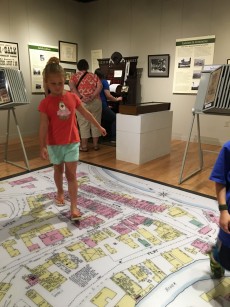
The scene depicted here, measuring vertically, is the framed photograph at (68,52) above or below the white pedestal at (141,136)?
→ above

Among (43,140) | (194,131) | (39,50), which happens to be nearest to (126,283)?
(43,140)

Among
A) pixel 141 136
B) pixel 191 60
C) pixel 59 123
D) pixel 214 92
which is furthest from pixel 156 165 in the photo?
pixel 191 60

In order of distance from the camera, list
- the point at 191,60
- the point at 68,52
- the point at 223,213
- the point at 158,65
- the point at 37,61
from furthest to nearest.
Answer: the point at 68,52, the point at 37,61, the point at 158,65, the point at 191,60, the point at 223,213

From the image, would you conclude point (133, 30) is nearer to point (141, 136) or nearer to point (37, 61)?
point (37, 61)

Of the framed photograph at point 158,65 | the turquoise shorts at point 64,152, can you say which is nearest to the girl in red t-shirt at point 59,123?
the turquoise shorts at point 64,152

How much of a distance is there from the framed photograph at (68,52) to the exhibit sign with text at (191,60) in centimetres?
223

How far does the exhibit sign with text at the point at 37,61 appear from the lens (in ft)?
16.1

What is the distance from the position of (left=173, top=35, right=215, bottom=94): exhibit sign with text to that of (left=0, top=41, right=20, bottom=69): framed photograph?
2.79m

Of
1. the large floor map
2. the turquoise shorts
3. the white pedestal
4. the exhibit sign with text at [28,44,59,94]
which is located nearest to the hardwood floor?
the white pedestal

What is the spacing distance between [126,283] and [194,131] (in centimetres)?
371

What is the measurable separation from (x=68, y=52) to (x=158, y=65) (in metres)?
1.95

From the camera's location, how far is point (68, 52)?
5547 mm

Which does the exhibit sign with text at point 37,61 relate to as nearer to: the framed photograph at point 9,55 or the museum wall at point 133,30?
the museum wall at point 133,30

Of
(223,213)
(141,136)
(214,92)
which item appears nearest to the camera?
(223,213)
